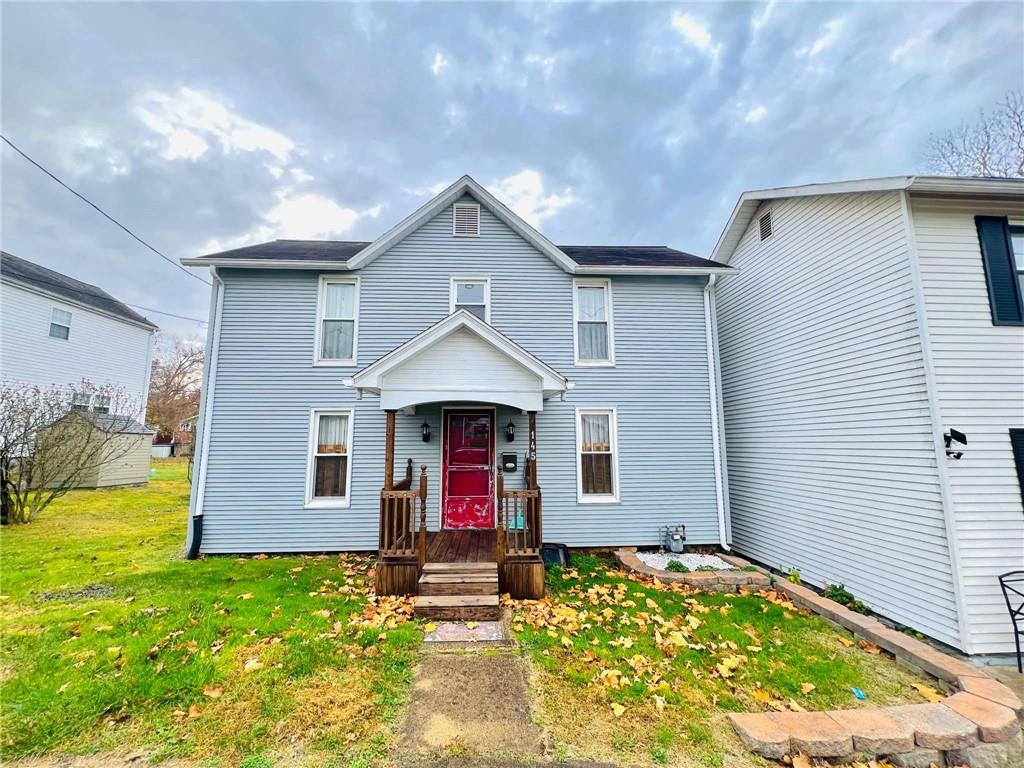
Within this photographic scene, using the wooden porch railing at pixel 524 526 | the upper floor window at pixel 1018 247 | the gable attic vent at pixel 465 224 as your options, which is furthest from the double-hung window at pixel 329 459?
the upper floor window at pixel 1018 247

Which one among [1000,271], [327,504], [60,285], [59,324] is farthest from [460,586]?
[60,285]

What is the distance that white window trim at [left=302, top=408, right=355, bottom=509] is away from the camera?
24.2 feet

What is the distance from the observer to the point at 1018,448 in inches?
181

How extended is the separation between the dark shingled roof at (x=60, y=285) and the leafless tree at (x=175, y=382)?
481 inches

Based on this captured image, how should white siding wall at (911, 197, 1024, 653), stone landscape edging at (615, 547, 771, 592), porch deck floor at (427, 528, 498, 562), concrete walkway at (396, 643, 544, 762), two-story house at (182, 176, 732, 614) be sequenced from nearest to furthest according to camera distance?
1. concrete walkway at (396, 643, 544, 762)
2. white siding wall at (911, 197, 1024, 653)
3. porch deck floor at (427, 528, 498, 562)
4. stone landscape edging at (615, 547, 771, 592)
5. two-story house at (182, 176, 732, 614)

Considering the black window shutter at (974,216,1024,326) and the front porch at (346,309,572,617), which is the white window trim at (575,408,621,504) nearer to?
the front porch at (346,309,572,617)

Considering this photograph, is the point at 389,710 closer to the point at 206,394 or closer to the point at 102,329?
the point at 206,394

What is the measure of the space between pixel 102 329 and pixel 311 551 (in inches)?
718

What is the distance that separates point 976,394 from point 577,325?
18.6 feet

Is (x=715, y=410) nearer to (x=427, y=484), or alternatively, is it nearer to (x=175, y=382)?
(x=427, y=484)

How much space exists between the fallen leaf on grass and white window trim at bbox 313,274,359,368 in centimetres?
873

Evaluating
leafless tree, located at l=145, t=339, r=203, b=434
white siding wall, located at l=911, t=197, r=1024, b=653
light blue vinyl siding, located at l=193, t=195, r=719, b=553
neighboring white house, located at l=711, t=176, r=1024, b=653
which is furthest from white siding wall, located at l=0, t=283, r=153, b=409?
white siding wall, located at l=911, t=197, r=1024, b=653

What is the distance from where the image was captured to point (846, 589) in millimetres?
5578

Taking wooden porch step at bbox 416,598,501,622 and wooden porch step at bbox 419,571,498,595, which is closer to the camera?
wooden porch step at bbox 416,598,501,622
